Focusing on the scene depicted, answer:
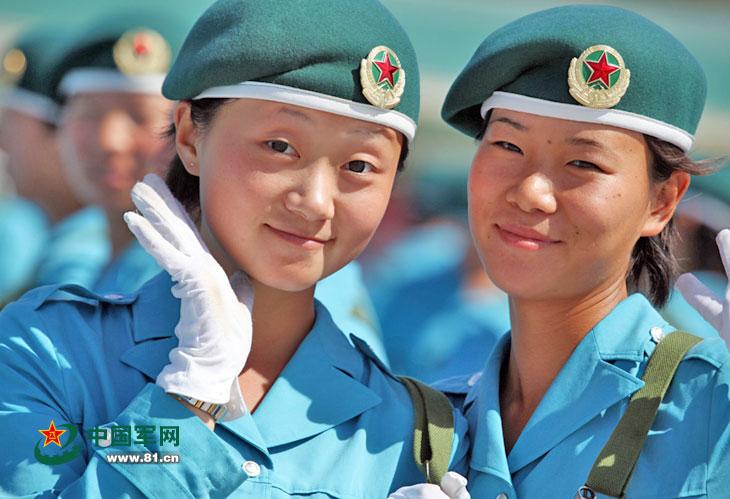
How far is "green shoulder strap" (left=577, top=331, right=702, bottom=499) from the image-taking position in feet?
7.21

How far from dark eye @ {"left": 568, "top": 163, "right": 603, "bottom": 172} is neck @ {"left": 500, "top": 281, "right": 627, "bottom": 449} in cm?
26

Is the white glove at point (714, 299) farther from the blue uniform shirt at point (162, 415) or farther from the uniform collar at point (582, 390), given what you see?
the blue uniform shirt at point (162, 415)

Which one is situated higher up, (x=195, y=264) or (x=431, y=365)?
(x=195, y=264)

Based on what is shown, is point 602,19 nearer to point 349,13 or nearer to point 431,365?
point 349,13

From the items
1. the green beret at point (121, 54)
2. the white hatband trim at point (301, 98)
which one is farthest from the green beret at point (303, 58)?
the green beret at point (121, 54)

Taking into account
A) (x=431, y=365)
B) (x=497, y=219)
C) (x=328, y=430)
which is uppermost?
(x=497, y=219)

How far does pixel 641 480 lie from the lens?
7.26 feet

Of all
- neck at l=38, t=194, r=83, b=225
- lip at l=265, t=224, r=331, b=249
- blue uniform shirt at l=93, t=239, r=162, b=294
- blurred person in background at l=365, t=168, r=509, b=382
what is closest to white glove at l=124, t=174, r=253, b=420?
lip at l=265, t=224, r=331, b=249

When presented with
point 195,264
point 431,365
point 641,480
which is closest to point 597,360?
point 641,480

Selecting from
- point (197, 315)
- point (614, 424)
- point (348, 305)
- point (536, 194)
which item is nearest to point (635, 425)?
point (614, 424)

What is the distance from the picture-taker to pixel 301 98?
2264 mm

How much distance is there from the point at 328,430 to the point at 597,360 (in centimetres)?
52

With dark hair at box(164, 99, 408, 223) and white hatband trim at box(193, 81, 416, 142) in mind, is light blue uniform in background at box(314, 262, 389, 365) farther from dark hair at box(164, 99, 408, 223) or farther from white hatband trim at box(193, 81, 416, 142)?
white hatband trim at box(193, 81, 416, 142)

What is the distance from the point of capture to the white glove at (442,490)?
2.22 m
